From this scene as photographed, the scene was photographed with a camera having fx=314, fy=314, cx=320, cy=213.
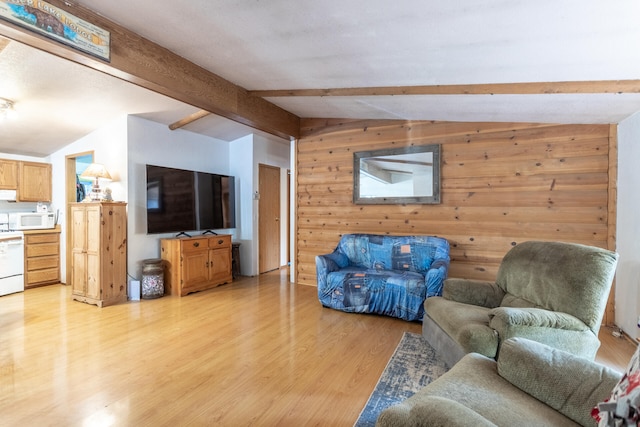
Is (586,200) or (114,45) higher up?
(114,45)

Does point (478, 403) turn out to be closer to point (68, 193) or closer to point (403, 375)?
point (403, 375)

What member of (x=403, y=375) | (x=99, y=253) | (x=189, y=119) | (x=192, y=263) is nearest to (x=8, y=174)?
(x=99, y=253)

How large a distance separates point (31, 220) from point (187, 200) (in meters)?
2.36

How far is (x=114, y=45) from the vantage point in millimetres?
2146

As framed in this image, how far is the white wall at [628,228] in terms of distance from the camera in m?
2.74

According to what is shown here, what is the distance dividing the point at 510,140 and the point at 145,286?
15.8 ft

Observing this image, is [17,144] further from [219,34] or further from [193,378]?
[193,378]

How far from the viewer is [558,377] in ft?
3.96

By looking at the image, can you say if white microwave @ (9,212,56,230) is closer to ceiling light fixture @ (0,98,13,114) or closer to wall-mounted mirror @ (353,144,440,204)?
ceiling light fixture @ (0,98,13,114)

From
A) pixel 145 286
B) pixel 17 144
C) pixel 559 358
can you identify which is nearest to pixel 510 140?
pixel 559 358

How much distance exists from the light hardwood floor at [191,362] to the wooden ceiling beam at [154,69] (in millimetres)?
2146

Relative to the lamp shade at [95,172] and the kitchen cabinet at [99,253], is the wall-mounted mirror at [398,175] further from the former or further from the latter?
the lamp shade at [95,172]

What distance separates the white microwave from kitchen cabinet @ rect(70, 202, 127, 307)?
1232 mm

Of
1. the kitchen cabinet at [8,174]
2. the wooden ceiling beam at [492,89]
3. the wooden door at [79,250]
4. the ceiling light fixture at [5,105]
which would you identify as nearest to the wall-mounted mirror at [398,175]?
the wooden ceiling beam at [492,89]
